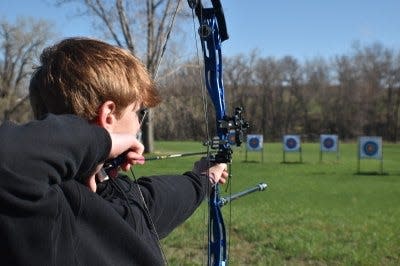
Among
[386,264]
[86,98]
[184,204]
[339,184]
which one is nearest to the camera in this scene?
[86,98]

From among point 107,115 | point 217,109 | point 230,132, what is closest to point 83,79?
point 107,115

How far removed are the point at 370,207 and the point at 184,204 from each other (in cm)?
751

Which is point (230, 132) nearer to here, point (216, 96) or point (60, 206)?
point (216, 96)

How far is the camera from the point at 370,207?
864 cm

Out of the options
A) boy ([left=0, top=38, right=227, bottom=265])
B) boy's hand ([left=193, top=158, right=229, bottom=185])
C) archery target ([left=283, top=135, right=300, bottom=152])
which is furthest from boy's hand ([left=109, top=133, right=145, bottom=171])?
archery target ([left=283, top=135, right=300, bottom=152])

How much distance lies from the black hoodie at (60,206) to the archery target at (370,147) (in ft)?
57.1

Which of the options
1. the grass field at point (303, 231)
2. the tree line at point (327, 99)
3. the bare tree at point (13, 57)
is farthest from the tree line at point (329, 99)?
the grass field at point (303, 231)

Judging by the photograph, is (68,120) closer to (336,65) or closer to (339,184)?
(339,184)

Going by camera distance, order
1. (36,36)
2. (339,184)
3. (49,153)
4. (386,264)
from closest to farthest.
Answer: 1. (49,153)
2. (386,264)
3. (339,184)
4. (36,36)

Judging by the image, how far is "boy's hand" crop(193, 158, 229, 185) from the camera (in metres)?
1.97

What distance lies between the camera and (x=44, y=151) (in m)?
0.89

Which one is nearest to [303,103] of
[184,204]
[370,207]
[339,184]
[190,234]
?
[339,184]

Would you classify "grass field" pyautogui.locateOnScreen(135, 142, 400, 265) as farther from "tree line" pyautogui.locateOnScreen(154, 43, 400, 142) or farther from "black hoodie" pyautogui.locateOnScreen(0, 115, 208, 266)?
"tree line" pyautogui.locateOnScreen(154, 43, 400, 142)

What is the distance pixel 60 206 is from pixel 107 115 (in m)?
0.22
